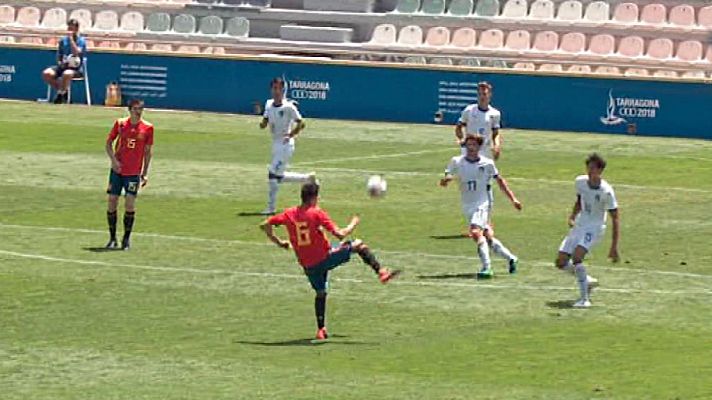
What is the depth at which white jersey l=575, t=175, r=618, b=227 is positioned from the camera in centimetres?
2044

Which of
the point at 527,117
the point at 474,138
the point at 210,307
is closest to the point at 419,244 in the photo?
the point at 474,138

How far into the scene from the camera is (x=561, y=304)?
814 inches

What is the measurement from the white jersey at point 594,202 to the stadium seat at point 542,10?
109 ft

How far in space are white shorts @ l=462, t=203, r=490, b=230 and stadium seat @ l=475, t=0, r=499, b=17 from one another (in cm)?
3177

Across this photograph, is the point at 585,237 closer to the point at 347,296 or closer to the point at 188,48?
the point at 347,296

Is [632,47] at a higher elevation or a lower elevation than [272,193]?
higher

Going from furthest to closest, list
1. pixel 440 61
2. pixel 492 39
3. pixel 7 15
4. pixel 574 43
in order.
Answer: pixel 7 15 < pixel 492 39 < pixel 574 43 < pixel 440 61

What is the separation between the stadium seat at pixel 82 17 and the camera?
196 ft

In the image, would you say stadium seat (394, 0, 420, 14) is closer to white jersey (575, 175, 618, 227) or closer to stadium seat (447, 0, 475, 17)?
stadium seat (447, 0, 475, 17)

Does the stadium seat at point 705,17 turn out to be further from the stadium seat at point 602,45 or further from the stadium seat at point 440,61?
the stadium seat at point 440,61

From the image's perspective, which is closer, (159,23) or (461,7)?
(461,7)

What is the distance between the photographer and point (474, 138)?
22.9 metres

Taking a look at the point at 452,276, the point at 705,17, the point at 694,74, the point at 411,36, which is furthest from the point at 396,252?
the point at 411,36

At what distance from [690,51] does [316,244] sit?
33.2 metres
